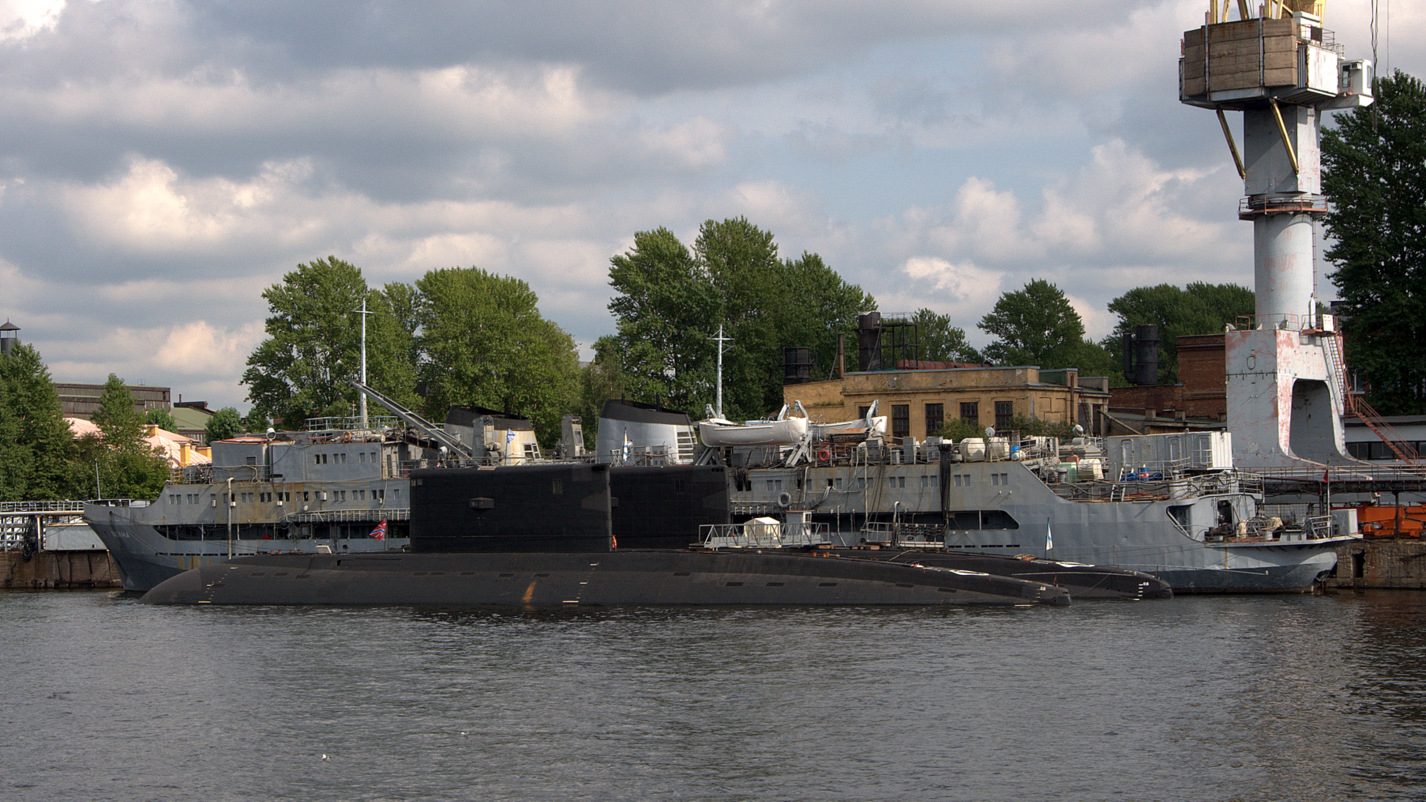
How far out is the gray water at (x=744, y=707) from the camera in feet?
64.2

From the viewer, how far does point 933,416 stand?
62.5 metres

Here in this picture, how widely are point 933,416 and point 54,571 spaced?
1525 inches

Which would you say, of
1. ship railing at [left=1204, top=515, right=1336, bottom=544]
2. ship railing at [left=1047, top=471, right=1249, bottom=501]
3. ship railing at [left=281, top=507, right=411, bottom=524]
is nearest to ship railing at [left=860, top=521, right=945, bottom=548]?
ship railing at [left=1047, top=471, right=1249, bottom=501]

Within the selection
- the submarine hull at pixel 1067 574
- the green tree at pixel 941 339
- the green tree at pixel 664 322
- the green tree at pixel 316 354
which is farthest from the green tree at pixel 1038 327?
the submarine hull at pixel 1067 574

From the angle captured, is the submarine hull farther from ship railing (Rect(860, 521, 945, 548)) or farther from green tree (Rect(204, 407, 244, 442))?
green tree (Rect(204, 407, 244, 442))

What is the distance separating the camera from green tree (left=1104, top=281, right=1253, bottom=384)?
106688mm

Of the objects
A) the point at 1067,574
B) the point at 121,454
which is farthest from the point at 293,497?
the point at 1067,574

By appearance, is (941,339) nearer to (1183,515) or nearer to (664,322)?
(664,322)

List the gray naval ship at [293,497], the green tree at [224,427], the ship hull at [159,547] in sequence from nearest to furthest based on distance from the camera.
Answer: the gray naval ship at [293,497] < the ship hull at [159,547] < the green tree at [224,427]

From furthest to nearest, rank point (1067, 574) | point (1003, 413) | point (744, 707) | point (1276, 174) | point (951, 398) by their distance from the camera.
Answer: point (951, 398) < point (1003, 413) < point (1276, 174) < point (1067, 574) < point (744, 707)

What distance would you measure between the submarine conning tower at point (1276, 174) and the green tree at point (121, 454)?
51300 mm

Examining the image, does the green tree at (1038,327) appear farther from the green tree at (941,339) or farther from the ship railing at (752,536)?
the ship railing at (752,536)

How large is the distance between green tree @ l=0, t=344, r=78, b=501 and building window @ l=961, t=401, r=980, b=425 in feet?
144

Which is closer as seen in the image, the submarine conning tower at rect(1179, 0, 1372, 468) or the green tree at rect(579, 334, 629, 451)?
the submarine conning tower at rect(1179, 0, 1372, 468)
